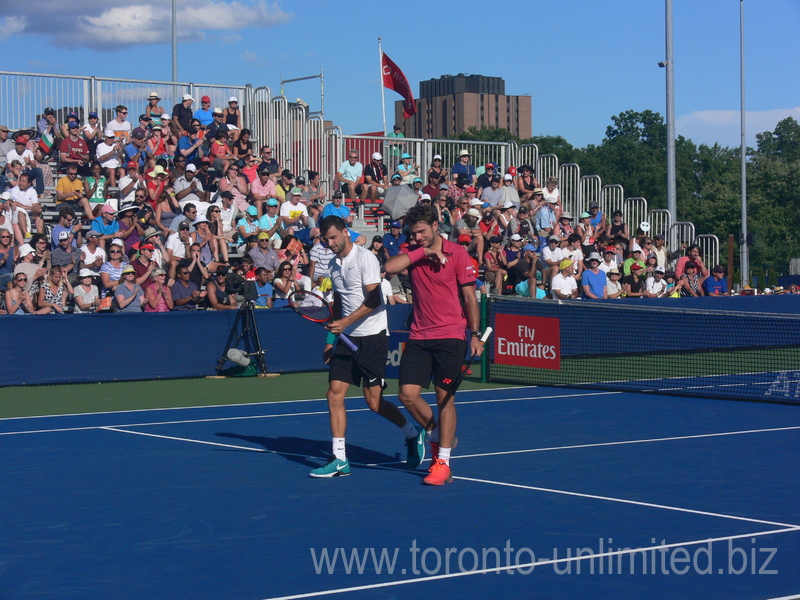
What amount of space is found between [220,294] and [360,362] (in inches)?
360

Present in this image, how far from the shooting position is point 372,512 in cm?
717

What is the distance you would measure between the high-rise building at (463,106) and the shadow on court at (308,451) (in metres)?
165

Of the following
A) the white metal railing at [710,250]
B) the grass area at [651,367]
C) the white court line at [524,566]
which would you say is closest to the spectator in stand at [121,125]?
the grass area at [651,367]

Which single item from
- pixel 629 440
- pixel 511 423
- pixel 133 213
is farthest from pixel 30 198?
pixel 629 440

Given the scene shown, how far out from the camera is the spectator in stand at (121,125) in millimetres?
21000

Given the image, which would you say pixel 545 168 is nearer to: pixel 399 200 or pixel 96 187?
pixel 399 200

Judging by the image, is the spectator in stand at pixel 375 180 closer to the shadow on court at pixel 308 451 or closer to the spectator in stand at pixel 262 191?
the spectator in stand at pixel 262 191

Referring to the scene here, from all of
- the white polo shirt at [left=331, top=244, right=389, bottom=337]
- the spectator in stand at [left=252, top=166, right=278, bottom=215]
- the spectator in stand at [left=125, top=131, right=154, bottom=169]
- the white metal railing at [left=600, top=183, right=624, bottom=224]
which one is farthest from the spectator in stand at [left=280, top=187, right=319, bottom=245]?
the white polo shirt at [left=331, top=244, right=389, bottom=337]

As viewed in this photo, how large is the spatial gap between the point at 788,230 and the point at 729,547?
2867 inches

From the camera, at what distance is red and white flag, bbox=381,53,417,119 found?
91.2 feet

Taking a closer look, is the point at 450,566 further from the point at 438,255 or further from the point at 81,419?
the point at 81,419

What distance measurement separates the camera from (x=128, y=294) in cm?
1638

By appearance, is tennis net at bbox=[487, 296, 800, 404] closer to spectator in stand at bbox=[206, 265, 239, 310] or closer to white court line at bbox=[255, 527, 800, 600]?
spectator in stand at bbox=[206, 265, 239, 310]

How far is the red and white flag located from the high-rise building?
146m
